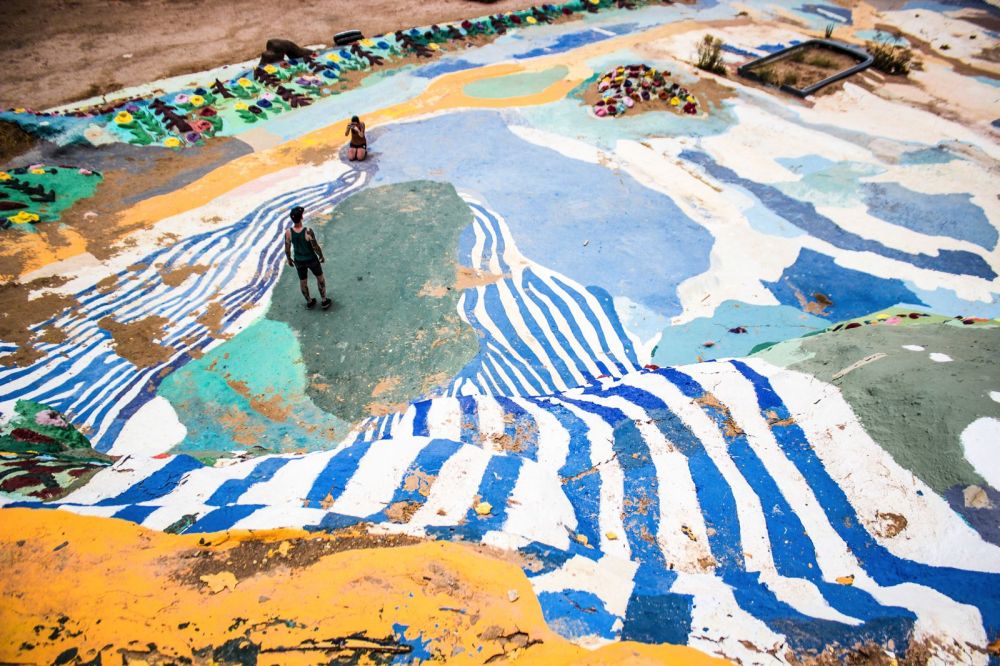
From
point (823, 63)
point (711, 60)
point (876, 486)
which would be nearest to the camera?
point (876, 486)

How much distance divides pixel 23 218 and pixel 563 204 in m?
7.31

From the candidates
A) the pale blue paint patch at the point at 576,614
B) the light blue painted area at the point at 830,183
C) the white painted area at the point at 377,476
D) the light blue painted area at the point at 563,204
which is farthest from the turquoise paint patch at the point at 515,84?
the pale blue paint patch at the point at 576,614

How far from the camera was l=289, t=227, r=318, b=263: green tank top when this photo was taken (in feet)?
17.9

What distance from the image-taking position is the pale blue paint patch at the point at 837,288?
6160mm

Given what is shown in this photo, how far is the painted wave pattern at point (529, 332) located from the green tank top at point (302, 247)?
176 centimetres

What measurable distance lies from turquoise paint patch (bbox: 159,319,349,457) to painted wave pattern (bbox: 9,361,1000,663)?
105cm

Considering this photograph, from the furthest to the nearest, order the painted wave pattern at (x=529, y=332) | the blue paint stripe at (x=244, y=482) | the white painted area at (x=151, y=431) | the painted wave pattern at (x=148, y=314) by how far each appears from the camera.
→ the painted wave pattern at (x=529, y=332)
the painted wave pattern at (x=148, y=314)
the white painted area at (x=151, y=431)
the blue paint stripe at (x=244, y=482)

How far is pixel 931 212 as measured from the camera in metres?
7.54

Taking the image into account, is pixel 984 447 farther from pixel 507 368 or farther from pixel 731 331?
pixel 507 368

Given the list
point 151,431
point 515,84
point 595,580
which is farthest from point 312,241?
point 515,84

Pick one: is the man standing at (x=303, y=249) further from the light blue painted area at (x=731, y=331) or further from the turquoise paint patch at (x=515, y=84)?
the turquoise paint patch at (x=515, y=84)

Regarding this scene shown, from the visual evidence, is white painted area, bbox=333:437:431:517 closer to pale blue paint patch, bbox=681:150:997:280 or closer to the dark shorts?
the dark shorts

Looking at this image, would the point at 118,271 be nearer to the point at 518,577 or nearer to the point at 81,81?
the point at 518,577

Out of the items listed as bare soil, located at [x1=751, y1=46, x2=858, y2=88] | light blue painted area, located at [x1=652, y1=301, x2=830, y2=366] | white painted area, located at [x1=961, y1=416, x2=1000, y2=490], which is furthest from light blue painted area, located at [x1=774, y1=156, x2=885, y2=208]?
white painted area, located at [x1=961, y1=416, x2=1000, y2=490]
